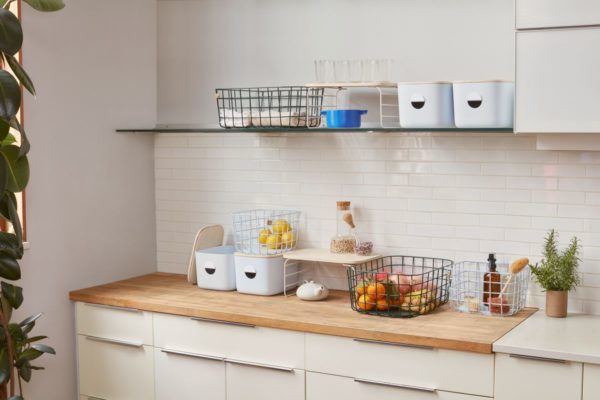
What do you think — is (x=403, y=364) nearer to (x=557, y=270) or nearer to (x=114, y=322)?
(x=557, y=270)

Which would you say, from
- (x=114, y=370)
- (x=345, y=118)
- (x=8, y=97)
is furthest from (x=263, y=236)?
(x=8, y=97)

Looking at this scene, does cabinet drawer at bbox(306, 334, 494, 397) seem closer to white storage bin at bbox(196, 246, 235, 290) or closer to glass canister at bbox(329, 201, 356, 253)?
glass canister at bbox(329, 201, 356, 253)

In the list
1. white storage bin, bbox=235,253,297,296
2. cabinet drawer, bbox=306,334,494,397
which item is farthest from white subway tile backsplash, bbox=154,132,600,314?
cabinet drawer, bbox=306,334,494,397

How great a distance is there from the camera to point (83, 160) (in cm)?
413

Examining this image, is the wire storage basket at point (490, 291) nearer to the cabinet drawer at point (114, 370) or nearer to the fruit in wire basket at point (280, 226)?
the fruit in wire basket at point (280, 226)

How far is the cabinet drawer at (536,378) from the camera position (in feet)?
9.54

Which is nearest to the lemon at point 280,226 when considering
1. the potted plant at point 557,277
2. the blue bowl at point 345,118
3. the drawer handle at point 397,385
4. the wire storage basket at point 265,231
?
the wire storage basket at point 265,231

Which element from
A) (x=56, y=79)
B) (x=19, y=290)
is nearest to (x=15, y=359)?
(x=19, y=290)

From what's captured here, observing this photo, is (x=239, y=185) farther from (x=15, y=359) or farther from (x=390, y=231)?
(x=15, y=359)

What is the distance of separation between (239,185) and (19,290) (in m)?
1.28

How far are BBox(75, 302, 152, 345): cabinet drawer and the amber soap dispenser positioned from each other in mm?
1504

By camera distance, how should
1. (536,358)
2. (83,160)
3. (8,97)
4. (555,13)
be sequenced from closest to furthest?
1. (8,97)
2. (536,358)
3. (555,13)
4. (83,160)

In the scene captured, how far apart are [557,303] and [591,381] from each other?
0.54 metres

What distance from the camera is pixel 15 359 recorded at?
3.54 metres
